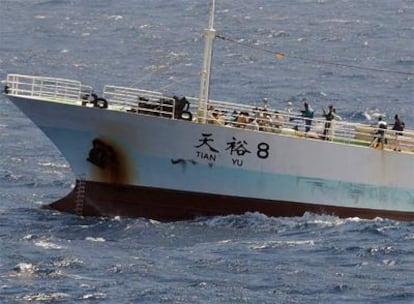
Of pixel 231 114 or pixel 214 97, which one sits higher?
pixel 214 97

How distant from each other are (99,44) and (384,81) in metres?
20.1

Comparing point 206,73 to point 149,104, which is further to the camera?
point 149,104

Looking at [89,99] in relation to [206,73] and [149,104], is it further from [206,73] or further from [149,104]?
[206,73]

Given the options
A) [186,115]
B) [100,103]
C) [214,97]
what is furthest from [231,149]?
[214,97]

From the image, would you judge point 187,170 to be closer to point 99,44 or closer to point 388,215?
point 388,215

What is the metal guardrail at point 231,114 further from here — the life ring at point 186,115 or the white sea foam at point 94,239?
the white sea foam at point 94,239

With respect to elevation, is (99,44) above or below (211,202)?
above

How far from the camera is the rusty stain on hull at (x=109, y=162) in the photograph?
182 ft

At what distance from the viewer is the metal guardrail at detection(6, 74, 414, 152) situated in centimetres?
5484

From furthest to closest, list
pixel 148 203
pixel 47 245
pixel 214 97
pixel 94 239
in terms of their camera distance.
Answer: pixel 214 97, pixel 148 203, pixel 94 239, pixel 47 245

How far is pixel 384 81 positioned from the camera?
88.8 m

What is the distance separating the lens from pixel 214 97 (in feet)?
265

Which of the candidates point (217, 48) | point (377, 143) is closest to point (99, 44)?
point (217, 48)

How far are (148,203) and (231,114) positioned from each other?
4245 mm
